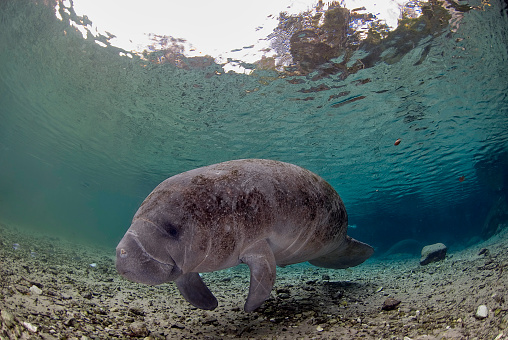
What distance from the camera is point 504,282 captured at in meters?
2.69

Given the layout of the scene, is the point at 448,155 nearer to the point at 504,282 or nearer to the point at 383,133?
the point at 383,133

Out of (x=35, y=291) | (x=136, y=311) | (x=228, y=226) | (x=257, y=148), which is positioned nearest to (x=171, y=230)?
(x=228, y=226)

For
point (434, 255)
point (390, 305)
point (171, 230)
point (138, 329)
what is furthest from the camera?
point (434, 255)

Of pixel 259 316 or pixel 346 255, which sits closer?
pixel 259 316

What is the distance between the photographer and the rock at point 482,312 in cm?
200

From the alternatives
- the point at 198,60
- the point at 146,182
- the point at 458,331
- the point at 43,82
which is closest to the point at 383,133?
the point at 198,60

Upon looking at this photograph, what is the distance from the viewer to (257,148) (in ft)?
53.0

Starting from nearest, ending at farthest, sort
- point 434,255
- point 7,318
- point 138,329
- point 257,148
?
point 7,318
point 138,329
point 434,255
point 257,148

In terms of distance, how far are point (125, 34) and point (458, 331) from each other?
38.0ft

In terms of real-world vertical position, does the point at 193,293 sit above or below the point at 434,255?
above

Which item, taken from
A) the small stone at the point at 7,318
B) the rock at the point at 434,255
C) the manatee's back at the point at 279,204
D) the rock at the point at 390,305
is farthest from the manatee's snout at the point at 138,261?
the rock at the point at 434,255

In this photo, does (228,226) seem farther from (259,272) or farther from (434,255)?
(434,255)

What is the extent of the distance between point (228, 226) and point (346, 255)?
2.63m

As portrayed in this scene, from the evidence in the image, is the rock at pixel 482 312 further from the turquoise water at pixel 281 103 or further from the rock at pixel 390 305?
the turquoise water at pixel 281 103
